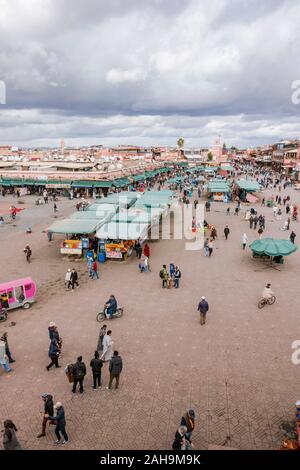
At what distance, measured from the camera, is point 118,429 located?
6.91m

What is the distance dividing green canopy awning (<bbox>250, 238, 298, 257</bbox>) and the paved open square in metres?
0.99

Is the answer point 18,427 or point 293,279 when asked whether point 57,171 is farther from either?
point 18,427

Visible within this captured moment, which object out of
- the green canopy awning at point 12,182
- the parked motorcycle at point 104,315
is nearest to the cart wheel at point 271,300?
the parked motorcycle at point 104,315

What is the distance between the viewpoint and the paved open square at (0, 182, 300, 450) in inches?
275

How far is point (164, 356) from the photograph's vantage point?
9.48m

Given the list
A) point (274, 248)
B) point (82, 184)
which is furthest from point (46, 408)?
point (82, 184)

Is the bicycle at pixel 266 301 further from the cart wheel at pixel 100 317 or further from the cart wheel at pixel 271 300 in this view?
the cart wheel at pixel 100 317

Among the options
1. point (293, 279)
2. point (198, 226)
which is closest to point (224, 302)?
point (293, 279)

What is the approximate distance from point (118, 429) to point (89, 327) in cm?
448

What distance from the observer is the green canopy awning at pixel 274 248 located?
53.7 ft

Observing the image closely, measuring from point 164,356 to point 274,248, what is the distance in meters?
9.74

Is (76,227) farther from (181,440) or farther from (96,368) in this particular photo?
(181,440)

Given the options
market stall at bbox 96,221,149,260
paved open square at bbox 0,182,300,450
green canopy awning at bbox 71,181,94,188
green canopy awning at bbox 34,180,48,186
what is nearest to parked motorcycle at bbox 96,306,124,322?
paved open square at bbox 0,182,300,450

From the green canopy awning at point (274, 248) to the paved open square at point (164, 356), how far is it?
0.99 metres
